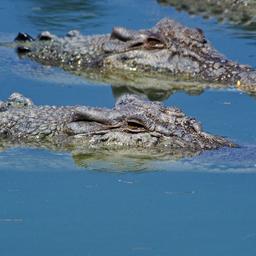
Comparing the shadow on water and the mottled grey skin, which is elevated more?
the mottled grey skin

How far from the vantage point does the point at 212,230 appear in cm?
714

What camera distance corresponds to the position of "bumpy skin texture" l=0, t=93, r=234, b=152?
339 inches

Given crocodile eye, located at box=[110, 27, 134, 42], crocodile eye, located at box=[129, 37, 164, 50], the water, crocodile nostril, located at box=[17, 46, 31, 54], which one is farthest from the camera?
crocodile nostril, located at box=[17, 46, 31, 54]

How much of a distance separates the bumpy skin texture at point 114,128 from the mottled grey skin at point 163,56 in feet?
11.3

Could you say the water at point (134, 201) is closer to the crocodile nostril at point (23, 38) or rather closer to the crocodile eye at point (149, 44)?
the crocodile eye at point (149, 44)

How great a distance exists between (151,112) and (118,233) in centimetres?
185

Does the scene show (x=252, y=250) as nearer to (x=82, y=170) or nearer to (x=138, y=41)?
(x=82, y=170)

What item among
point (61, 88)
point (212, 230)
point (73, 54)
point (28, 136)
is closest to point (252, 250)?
point (212, 230)

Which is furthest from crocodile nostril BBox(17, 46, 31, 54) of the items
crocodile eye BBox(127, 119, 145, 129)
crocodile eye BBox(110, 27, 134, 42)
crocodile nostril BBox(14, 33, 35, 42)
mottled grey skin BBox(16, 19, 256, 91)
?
crocodile eye BBox(127, 119, 145, 129)

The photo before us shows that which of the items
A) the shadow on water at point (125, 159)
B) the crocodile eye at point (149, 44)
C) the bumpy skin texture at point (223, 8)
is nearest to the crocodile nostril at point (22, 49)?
the crocodile eye at point (149, 44)

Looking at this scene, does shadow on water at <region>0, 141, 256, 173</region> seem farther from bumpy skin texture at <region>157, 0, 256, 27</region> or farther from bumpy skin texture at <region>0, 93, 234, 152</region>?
bumpy skin texture at <region>157, 0, 256, 27</region>

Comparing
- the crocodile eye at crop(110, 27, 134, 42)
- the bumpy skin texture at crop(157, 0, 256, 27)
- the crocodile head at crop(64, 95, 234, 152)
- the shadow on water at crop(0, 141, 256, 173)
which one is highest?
the bumpy skin texture at crop(157, 0, 256, 27)

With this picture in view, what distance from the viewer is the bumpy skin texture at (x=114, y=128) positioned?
8609 mm

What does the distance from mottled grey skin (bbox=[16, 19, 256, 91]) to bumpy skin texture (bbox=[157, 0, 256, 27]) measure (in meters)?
3.43
